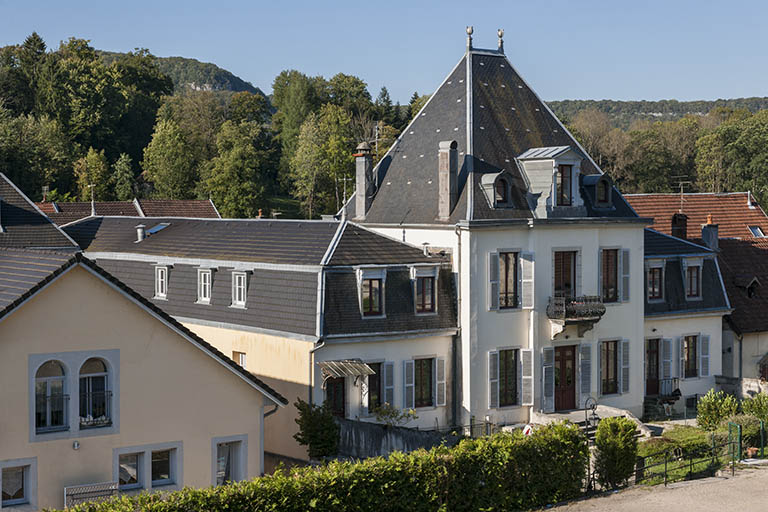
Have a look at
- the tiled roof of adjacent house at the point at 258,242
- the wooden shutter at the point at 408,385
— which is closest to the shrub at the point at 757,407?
the wooden shutter at the point at 408,385

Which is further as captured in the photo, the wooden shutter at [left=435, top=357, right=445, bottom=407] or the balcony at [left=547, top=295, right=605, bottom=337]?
the balcony at [left=547, top=295, right=605, bottom=337]

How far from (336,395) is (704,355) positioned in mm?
16123

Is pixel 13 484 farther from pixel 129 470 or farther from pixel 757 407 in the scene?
pixel 757 407

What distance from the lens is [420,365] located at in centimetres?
3494

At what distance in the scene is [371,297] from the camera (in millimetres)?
33875

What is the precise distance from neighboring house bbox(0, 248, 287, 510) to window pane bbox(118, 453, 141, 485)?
0.07ft

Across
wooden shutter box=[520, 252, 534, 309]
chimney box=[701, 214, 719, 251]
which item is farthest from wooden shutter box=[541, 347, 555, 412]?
chimney box=[701, 214, 719, 251]

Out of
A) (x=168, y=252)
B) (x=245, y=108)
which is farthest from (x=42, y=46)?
(x=168, y=252)

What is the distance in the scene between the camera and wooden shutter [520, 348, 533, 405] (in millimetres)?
36375

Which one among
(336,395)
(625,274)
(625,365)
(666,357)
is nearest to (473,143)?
(625,274)

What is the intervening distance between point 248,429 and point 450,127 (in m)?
17.2

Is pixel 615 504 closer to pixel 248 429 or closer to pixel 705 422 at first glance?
pixel 248 429

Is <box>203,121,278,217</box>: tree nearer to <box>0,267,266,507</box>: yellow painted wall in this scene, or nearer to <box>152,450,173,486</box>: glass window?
<box>0,267,266,507</box>: yellow painted wall

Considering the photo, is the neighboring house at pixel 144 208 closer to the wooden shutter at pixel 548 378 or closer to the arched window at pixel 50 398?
the wooden shutter at pixel 548 378
